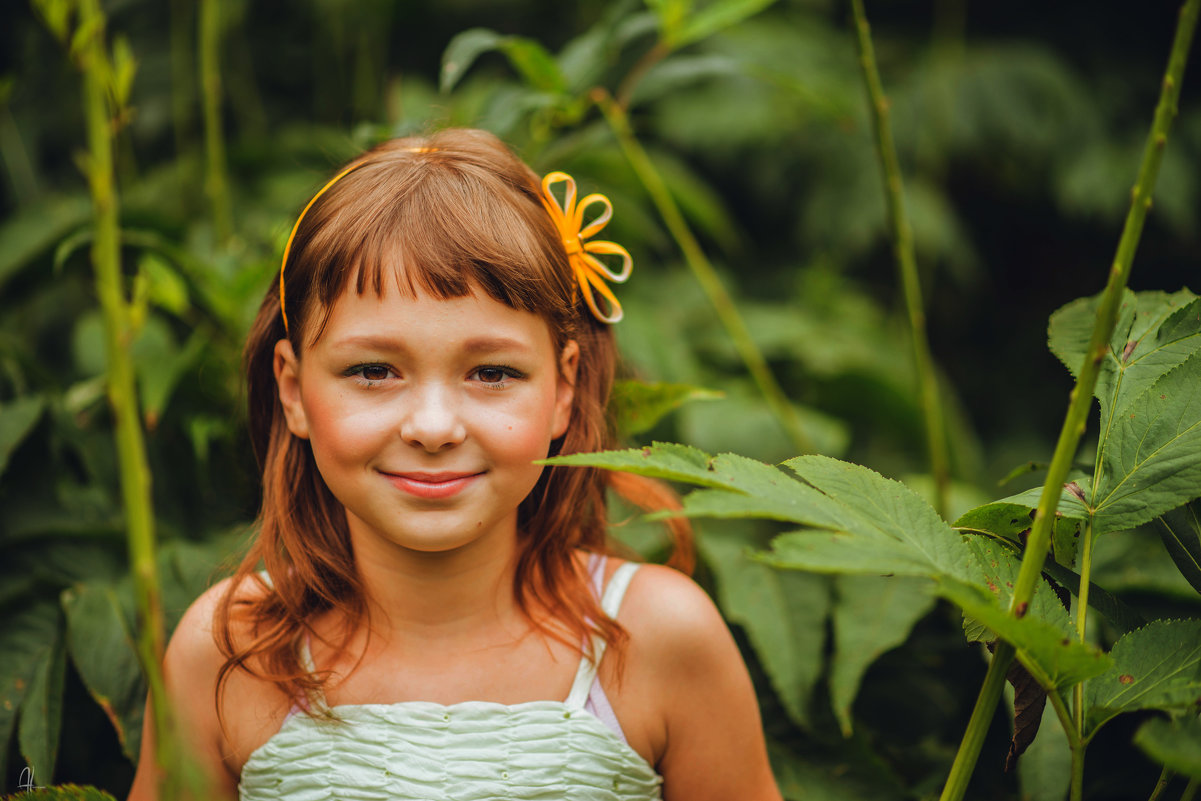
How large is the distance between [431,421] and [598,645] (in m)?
0.39

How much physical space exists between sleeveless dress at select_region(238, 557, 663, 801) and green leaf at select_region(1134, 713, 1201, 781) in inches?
24.9

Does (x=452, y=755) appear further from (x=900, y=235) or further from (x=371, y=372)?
(x=900, y=235)

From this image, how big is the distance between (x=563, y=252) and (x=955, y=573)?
2.14 ft

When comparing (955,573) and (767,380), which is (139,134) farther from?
(955,573)

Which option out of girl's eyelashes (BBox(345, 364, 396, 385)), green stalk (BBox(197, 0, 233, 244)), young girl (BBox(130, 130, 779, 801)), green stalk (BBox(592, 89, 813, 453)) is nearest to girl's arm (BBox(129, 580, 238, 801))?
young girl (BBox(130, 130, 779, 801))

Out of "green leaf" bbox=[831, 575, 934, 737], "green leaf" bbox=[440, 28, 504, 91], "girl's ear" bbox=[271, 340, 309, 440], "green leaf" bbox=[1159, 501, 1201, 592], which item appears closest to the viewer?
"green leaf" bbox=[1159, 501, 1201, 592]

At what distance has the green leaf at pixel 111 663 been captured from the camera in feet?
4.14

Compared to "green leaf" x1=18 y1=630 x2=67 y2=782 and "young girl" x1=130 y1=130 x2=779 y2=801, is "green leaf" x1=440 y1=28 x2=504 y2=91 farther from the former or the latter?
"green leaf" x1=18 y1=630 x2=67 y2=782

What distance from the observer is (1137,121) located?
3.17 meters

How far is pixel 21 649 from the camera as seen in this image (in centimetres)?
133

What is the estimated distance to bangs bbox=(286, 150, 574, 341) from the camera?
103 cm

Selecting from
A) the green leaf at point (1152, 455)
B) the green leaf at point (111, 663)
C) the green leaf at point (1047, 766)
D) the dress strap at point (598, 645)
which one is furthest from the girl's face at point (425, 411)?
the green leaf at point (1047, 766)

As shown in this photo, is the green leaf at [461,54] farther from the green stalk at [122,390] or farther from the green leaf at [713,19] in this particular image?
the green stalk at [122,390]

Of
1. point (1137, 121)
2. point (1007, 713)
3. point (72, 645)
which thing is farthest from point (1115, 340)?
point (1137, 121)
